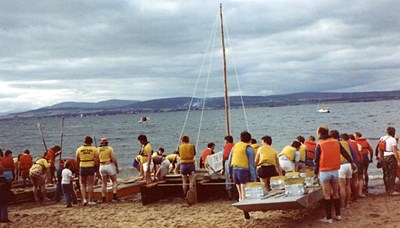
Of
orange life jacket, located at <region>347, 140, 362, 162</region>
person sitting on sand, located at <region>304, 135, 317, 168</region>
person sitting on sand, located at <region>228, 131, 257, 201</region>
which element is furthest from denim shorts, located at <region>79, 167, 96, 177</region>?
orange life jacket, located at <region>347, 140, 362, 162</region>

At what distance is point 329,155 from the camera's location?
974 centimetres

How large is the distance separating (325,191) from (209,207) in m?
4.54

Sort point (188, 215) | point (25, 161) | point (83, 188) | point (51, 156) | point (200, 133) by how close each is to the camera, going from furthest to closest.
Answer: point (200, 133) → point (51, 156) → point (25, 161) → point (83, 188) → point (188, 215)

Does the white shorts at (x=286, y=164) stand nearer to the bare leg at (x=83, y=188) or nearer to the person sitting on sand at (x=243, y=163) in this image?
the person sitting on sand at (x=243, y=163)

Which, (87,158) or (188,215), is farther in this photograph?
(87,158)

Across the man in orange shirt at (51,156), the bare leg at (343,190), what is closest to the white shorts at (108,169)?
the man in orange shirt at (51,156)

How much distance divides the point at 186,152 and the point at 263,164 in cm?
268

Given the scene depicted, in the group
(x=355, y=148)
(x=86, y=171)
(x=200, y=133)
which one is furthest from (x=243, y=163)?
(x=200, y=133)

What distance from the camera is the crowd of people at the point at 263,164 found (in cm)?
991

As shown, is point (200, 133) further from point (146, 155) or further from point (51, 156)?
point (146, 155)

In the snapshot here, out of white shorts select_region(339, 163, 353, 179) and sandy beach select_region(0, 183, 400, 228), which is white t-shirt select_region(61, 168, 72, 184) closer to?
sandy beach select_region(0, 183, 400, 228)

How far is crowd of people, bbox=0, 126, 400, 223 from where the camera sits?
991cm

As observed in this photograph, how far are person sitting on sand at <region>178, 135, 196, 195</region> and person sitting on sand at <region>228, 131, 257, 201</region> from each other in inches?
111

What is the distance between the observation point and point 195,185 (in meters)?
14.4
